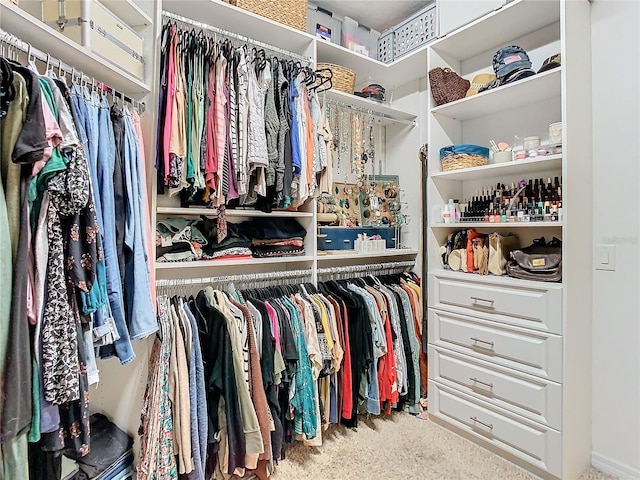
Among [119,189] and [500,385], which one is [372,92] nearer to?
[119,189]

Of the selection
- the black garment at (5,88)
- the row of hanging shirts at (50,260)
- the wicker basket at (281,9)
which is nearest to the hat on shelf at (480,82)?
the wicker basket at (281,9)

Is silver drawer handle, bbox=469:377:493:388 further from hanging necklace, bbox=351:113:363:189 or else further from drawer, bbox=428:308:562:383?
hanging necklace, bbox=351:113:363:189

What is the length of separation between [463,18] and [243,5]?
1237mm

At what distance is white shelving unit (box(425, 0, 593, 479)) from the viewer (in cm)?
169

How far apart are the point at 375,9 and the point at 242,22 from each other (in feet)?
3.52

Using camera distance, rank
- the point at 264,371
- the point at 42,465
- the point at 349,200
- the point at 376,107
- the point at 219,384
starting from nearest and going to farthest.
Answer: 1. the point at 42,465
2. the point at 219,384
3. the point at 264,371
4. the point at 376,107
5. the point at 349,200

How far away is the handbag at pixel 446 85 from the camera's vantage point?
2207 millimetres

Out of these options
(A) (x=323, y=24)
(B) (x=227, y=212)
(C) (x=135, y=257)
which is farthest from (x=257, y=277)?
(A) (x=323, y=24)

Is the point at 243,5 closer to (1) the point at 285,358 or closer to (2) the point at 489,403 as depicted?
(1) the point at 285,358

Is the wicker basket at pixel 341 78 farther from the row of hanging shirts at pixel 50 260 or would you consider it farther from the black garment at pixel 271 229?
the row of hanging shirts at pixel 50 260

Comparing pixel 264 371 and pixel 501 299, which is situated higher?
pixel 501 299

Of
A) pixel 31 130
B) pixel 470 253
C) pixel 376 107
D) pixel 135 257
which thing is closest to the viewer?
pixel 31 130

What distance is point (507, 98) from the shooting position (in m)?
2.03

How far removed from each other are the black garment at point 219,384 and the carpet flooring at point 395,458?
339mm
